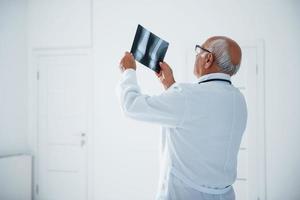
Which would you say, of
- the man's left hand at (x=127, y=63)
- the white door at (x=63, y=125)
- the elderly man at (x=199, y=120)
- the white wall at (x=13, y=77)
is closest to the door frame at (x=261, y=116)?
A: the white door at (x=63, y=125)

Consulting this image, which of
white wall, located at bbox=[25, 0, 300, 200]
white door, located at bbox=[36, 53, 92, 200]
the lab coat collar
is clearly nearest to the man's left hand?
the lab coat collar

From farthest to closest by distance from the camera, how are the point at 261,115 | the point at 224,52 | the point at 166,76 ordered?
the point at 261,115, the point at 166,76, the point at 224,52

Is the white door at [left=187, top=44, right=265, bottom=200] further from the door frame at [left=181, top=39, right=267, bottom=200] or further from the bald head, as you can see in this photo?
the bald head

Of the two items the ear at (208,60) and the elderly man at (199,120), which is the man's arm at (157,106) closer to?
the elderly man at (199,120)

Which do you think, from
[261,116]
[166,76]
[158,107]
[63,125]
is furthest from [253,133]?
[158,107]

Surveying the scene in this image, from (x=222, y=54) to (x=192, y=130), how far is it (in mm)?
324

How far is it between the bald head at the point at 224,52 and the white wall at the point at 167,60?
8.08 ft

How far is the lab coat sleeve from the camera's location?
1.14 metres

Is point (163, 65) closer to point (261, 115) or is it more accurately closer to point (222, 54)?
point (222, 54)

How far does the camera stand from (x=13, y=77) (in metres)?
4.30

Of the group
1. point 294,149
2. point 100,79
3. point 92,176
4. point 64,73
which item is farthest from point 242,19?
point 92,176

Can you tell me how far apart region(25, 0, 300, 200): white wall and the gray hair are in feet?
8.12

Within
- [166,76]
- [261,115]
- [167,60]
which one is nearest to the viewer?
[166,76]

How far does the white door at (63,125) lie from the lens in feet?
13.9
